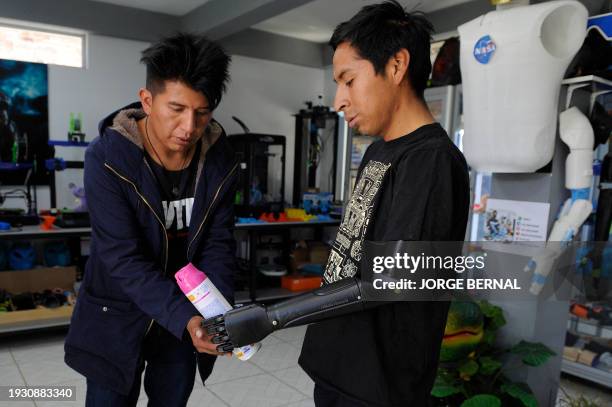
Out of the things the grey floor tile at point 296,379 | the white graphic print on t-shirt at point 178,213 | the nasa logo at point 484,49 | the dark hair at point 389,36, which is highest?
the nasa logo at point 484,49

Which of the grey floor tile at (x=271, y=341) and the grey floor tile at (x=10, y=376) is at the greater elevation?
the grey floor tile at (x=10, y=376)

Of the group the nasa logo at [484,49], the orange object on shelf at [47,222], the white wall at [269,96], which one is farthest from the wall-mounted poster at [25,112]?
the nasa logo at [484,49]

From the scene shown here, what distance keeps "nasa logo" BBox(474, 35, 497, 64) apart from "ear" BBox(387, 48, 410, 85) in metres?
1.31

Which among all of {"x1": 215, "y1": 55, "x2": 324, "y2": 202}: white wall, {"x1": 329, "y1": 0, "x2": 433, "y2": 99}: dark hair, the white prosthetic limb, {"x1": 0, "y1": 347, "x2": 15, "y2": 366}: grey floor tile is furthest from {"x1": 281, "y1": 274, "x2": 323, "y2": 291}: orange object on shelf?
{"x1": 329, "y1": 0, "x2": 433, "y2": 99}: dark hair

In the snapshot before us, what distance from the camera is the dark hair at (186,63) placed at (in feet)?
3.92

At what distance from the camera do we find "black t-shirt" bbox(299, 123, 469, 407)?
2.88 ft

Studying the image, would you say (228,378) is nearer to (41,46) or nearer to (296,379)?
(296,379)

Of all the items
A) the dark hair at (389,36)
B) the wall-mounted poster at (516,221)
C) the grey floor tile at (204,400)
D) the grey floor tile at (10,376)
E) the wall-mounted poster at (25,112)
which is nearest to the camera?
the dark hair at (389,36)

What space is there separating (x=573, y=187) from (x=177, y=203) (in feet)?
6.02

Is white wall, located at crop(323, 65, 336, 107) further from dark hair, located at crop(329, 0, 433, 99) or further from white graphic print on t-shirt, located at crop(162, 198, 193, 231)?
dark hair, located at crop(329, 0, 433, 99)

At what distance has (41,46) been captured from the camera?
439 cm

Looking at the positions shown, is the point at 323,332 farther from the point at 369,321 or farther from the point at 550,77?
the point at 550,77

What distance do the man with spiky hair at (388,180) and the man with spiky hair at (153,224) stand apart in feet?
1.25

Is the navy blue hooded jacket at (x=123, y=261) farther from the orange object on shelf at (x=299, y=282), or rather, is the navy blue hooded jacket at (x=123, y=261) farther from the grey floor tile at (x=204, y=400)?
the orange object on shelf at (x=299, y=282)
